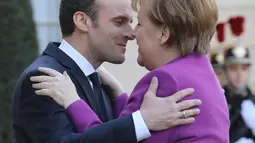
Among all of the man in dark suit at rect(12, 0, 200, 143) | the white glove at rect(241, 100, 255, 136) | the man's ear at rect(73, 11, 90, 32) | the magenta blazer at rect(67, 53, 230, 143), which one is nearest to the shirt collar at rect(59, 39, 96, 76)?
the man in dark suit at rect(12, 0, 200, 143)

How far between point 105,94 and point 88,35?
36 centimetres

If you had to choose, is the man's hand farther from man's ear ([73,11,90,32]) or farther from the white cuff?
man's ear ([73,11,90,32])

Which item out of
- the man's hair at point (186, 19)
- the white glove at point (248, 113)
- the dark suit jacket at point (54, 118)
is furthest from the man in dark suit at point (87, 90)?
the white glove at point (248, 113)

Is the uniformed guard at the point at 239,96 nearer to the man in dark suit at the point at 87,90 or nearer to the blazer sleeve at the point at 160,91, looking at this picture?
the man in dark suit at the point at 87,90

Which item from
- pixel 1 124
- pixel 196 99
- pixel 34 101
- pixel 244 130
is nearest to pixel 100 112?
pixel 34 101

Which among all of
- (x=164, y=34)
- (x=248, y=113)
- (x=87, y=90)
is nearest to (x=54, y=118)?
(x=87, y=90)

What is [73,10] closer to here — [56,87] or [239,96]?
[56,87]

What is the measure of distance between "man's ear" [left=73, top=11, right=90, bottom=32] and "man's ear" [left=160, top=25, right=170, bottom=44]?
0.65 metres

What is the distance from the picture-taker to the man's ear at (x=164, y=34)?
9.50 ft

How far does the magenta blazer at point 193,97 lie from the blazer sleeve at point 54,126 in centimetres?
6

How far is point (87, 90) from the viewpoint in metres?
3.29

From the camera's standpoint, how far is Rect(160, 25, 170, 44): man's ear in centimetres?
290

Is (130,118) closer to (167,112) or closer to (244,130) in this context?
(167,112)

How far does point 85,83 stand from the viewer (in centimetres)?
330
